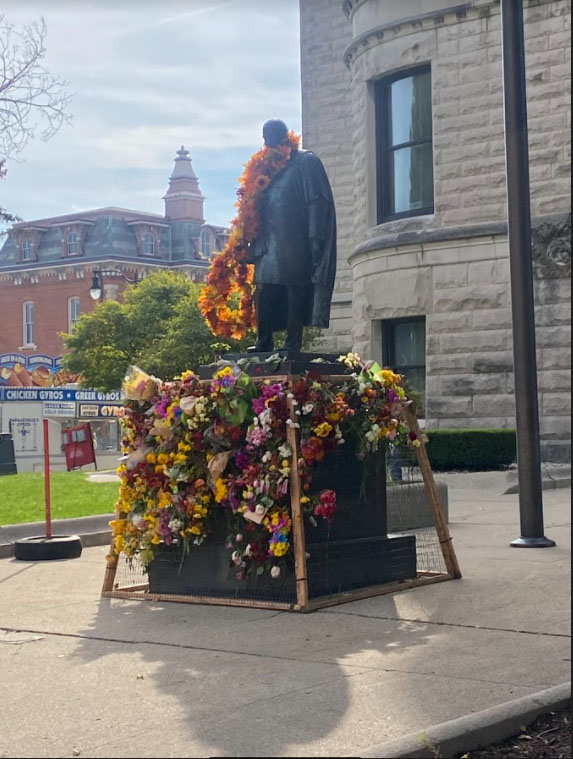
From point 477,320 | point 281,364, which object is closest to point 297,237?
point 281,364

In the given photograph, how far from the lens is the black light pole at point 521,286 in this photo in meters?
11.1

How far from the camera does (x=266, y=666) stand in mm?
6406

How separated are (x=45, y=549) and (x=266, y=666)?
5.34 metres

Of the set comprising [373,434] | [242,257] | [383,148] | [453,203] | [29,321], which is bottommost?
[373,434]

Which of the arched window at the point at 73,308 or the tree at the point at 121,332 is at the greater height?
the arched window at the point at 73,308

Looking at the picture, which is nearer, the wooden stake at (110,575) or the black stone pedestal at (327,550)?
the black stone pedestal at (327,550)

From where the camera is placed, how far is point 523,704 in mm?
5262

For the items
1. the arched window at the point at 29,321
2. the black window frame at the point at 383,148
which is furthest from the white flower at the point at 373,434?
the arched window at the point at 29,321

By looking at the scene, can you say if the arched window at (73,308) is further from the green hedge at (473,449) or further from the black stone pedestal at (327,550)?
the black stone pedestal at (327,550)

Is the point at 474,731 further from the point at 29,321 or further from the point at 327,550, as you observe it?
the point at 29,321

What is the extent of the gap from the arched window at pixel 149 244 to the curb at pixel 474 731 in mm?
78378

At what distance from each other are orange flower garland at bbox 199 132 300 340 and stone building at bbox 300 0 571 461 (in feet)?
35.5

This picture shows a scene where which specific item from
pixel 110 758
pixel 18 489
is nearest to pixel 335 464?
pixel 110 758

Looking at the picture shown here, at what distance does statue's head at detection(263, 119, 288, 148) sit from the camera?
9.09 metres
